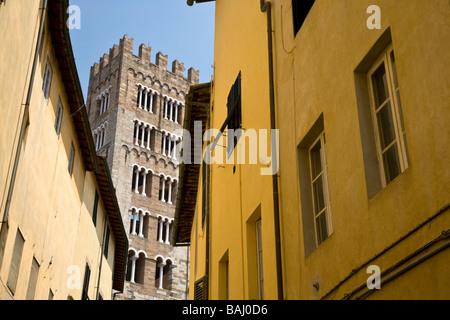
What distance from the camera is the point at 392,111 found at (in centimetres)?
575

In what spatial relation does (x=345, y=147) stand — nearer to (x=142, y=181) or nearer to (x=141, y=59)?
(x=142, y=181)

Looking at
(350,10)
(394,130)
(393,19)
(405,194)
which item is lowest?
(405,194)

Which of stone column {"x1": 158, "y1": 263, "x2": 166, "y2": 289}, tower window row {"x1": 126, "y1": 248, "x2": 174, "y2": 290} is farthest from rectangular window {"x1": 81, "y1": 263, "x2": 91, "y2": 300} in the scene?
stone column {"x1": 158, "y1": 263, "x2": 166, "y2": 289}

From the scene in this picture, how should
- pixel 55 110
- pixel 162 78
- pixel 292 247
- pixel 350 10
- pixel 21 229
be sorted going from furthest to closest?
pixel 162 78 < pixel 55 110 < pixel 21 229 < pixel 292 247 < pixel 350 10

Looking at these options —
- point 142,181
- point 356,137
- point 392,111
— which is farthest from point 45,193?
point 142,181

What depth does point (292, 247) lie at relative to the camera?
7883mm

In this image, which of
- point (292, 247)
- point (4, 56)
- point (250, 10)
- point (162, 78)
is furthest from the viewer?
point (162, 78)

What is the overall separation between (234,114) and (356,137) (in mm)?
6433

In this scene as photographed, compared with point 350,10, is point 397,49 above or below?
below

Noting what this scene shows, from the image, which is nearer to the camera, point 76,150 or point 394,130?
point 394,130

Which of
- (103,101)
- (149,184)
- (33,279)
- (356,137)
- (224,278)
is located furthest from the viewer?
(103,101)

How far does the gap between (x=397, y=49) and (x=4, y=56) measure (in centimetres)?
711
